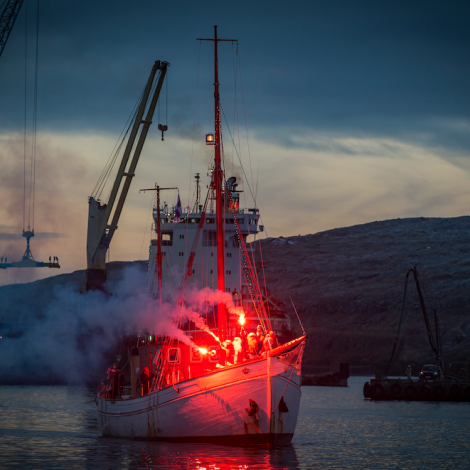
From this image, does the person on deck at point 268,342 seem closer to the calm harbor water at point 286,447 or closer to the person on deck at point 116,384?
the calm harbor water at point 286,447

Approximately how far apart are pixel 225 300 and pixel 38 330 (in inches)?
2804

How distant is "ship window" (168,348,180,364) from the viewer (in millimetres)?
30984

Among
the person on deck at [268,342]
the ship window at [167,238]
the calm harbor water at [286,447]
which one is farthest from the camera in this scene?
the ship window at [167,238]

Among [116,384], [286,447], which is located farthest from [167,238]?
[286,447]

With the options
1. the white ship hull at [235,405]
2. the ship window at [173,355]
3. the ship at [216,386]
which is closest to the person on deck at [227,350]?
the ship at [216,386]

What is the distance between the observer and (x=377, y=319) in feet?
534

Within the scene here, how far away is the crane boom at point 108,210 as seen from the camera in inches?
3063

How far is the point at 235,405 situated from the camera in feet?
90.6

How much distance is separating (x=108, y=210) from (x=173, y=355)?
4872cm

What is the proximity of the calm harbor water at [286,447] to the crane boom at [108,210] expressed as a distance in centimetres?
2551

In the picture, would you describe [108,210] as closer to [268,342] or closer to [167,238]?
[167,238]

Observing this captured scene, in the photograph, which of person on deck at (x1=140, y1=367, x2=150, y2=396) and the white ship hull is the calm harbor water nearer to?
the white ship hull

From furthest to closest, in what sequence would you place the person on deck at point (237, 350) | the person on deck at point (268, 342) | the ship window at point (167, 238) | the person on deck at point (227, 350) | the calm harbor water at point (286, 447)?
the ship window at point (167, 238) < the person on deck at point (227, 350) < the person on deck at point (237, 350) < the person on deck at point (268, 342) < the calm harbor water at point (286, 447)

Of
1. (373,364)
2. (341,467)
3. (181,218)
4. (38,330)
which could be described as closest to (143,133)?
(181,218)
